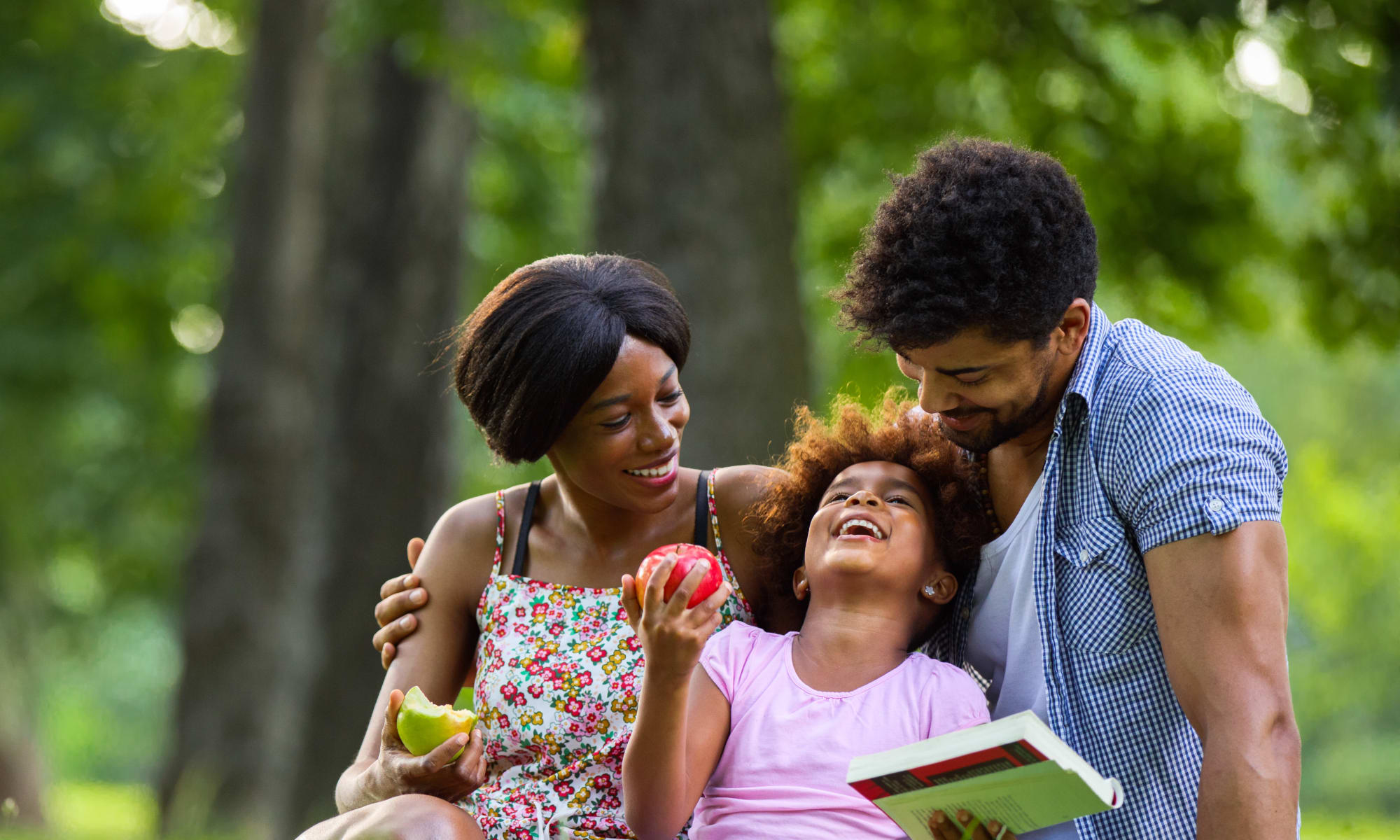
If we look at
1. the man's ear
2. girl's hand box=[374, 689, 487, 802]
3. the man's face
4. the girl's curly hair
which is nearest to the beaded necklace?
the girl's curly hair

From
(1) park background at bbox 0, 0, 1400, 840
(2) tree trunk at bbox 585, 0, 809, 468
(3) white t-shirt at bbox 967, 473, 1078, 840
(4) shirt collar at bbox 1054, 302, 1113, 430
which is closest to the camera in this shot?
(4) shirt collar at bbox 1054, 302, 1113, 430

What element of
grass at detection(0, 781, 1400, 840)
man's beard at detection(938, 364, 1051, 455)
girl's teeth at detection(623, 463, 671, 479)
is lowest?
grass at detection(0, 781, 1400, 840)

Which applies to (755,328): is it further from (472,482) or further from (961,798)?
(472,482)

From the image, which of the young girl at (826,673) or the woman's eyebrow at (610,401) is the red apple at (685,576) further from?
the woman's eyebrow at (610,401)

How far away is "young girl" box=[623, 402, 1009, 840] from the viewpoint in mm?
2727

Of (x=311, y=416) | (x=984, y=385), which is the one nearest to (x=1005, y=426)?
(x=984, y=385)

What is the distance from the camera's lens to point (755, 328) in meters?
6.01

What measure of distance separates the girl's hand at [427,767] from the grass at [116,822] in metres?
0.56

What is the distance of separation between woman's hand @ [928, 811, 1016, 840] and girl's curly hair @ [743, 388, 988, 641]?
641mm

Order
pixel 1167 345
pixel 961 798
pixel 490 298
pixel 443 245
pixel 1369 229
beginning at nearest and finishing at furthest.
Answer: pixel 961 798 < pixel 1167 345 < pixel 490 298 < pixel 1369 229 < pixel 443 245

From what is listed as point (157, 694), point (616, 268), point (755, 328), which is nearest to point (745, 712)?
point (616, 268)

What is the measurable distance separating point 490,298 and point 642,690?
3.35 ft

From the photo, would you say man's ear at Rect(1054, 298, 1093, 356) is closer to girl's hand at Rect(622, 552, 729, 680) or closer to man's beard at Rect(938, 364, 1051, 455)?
man's beard at Rect(938, 364, 1051, 455)

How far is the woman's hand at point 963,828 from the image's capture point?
258cm
